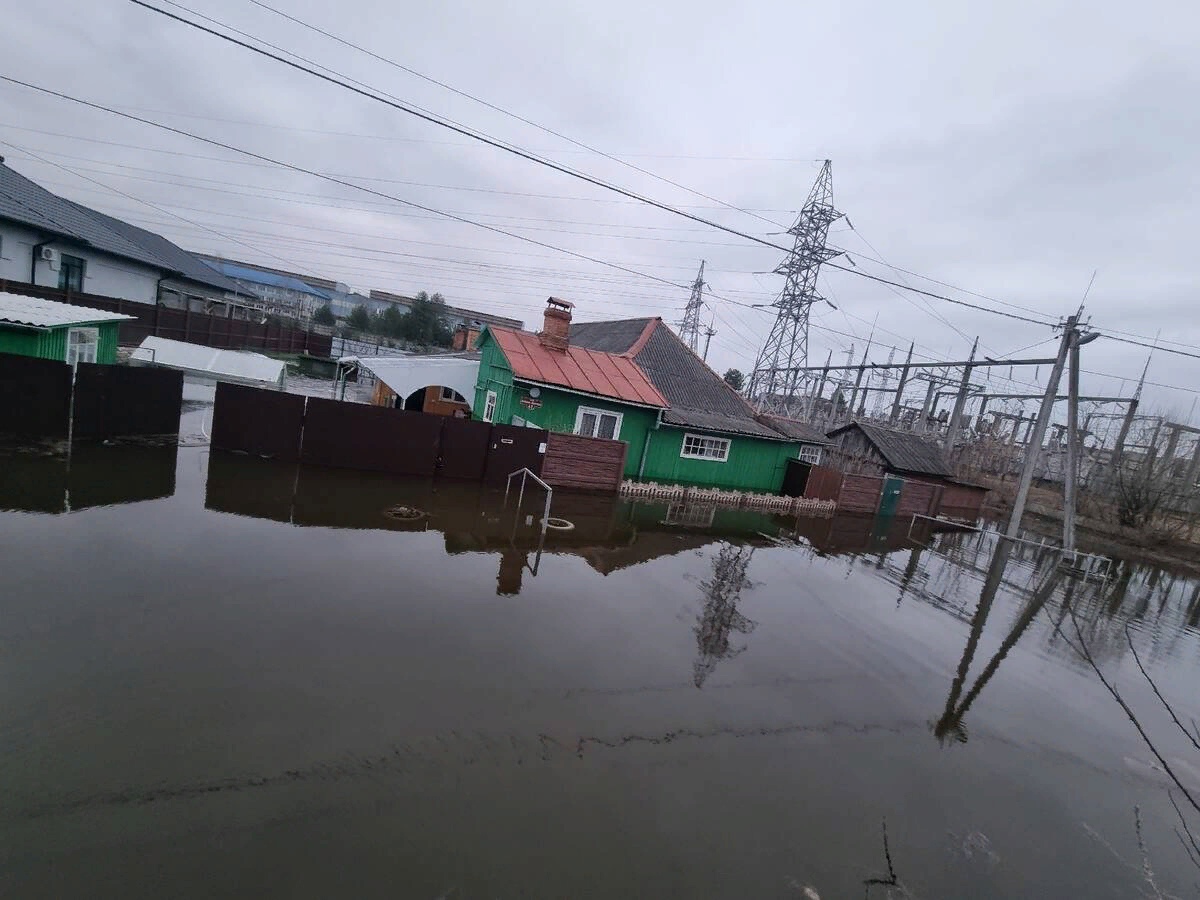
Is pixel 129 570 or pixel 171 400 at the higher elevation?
pixel 171 400

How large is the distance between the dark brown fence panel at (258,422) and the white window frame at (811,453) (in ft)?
59.4

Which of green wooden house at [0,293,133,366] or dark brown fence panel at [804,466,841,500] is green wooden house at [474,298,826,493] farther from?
green wooden house at [0,293,133,366]

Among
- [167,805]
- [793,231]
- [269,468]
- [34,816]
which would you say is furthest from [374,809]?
[793,231]

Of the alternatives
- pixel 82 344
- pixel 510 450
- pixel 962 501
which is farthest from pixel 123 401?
pixel 962 501

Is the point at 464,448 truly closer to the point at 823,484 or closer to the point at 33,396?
the point at 33,396

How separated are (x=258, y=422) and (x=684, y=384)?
51.3ft

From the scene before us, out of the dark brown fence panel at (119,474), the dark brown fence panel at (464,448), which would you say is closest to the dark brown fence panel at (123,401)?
the dark brown fence panel at (119,474)

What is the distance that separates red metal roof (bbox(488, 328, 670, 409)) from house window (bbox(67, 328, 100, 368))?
11.0 metres

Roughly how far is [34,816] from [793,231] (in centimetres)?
3242

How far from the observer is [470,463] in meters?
14.8

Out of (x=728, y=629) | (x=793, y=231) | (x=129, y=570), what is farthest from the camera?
(x=793, y=231)

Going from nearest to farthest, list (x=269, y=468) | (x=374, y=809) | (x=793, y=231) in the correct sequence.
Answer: (x=374, y=809) → (x=269, y=468) → (x=793, y=231)

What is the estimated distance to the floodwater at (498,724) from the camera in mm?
3723

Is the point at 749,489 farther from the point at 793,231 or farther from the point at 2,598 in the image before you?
the point at 2,598
